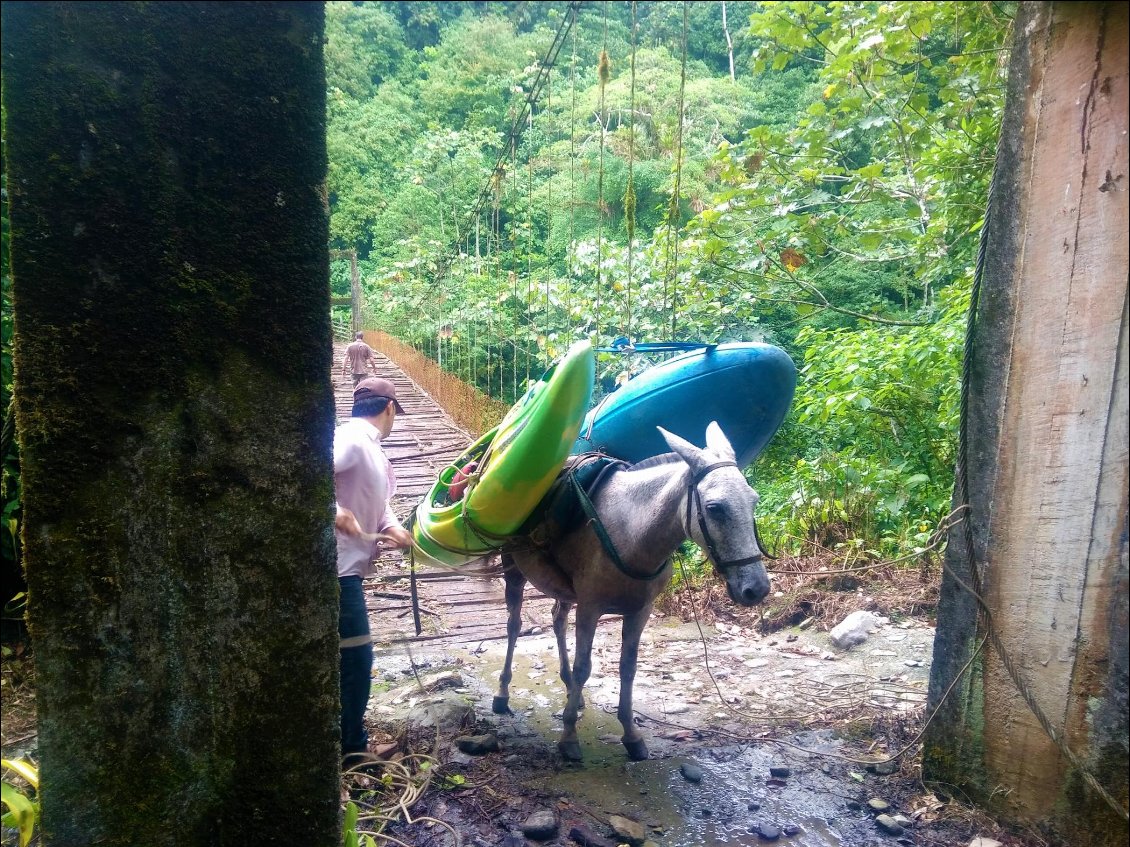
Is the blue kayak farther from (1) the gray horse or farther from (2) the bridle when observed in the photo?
(2) the bridle

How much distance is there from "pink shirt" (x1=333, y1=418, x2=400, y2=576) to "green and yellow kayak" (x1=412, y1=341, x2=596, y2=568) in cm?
30

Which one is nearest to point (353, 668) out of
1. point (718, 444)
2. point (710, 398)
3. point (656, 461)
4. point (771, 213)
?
point (656, 461)

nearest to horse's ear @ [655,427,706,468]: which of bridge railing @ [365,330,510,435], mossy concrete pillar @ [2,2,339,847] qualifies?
mossy concrete pillar @ [2,2,339,847]

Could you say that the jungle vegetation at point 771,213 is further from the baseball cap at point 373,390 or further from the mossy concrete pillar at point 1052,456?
the mossy concrete pillar at point 1052,456

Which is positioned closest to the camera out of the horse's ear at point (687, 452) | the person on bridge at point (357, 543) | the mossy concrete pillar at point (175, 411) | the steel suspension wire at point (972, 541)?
the mossy concrete pillar at point (175, 411)

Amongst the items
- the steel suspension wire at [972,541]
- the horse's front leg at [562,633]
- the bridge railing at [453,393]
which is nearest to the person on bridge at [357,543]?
the horse's front leg at [562,633]

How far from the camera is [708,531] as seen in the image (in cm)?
223

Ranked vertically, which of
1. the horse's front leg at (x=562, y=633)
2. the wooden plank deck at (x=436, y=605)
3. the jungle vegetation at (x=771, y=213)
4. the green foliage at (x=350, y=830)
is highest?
the jungle vegetation at (x=771, y=213)

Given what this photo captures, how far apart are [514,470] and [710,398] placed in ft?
2.50

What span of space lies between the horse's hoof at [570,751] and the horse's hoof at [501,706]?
489 mm

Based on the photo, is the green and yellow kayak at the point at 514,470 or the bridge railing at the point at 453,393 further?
the bridge railing at the point at 453,393

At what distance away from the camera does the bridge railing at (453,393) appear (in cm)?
769

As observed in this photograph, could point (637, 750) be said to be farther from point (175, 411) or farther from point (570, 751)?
point (175, 411)

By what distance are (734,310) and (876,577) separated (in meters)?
3.15
